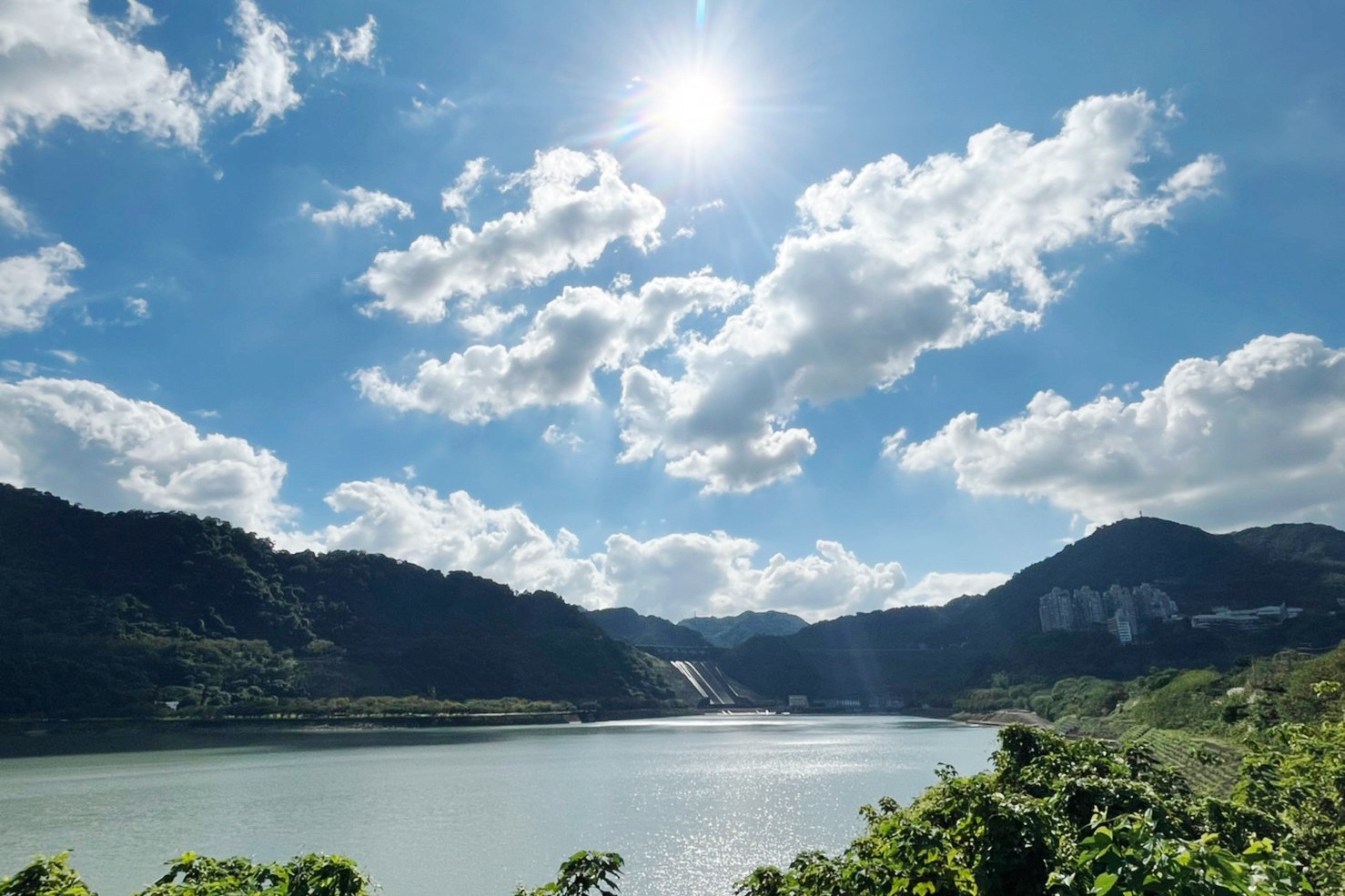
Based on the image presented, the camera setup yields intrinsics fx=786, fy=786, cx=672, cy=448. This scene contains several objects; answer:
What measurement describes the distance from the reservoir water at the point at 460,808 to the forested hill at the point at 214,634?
135 ft

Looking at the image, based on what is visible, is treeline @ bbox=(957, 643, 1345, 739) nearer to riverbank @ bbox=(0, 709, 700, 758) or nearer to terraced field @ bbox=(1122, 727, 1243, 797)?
terraced field @ bbox=(1122, 727, 1243, 797)

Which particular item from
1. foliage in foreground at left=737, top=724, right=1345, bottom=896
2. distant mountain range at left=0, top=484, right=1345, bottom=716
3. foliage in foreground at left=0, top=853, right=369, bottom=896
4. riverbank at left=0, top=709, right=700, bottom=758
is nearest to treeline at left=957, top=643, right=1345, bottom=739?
foliage in foreground at left=737, top=724, right=1345, bottom=896

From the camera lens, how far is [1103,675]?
564 ft

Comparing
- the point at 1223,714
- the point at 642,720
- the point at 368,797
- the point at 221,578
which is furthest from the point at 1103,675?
the point at 221,578

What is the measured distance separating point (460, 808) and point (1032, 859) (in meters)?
44.9

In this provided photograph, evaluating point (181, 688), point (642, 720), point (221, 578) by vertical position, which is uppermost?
point (221, 578)

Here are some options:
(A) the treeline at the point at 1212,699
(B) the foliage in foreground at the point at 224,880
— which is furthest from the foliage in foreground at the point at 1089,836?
(B) the foliage in foreground at the point at 224,880

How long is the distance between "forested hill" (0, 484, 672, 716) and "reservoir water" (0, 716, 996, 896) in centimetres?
4103

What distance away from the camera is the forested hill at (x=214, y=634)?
4619 inches

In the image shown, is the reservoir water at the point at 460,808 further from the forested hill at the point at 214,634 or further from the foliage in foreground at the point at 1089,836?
the forested hill at the point at 214,634

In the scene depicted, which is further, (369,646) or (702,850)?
(369,646)

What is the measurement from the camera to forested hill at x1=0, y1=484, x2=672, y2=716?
11731 centimetres

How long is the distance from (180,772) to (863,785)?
53697 millimetres

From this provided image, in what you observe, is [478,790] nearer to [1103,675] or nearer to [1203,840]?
[1203,840]
